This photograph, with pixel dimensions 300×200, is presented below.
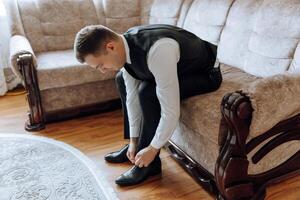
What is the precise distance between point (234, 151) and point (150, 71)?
50 cm

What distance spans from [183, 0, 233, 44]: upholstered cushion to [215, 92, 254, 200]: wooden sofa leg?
103 cm

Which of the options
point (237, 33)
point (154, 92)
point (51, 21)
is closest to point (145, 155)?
point (154, 92)

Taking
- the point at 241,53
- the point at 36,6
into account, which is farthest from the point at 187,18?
the point at 36,6

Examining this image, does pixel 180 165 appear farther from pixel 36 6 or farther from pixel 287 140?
pixel 36 6

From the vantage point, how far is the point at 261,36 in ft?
5.98

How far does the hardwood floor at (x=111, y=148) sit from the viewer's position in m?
1.62

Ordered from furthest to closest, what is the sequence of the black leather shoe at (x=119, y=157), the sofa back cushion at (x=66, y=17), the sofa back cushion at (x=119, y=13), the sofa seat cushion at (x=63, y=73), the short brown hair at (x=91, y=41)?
the sofa back cushion at (x=119, y=13) → the sofa back cushion at (x=66, y=17) → the sofa seat cushion at (x=63, y=73) → the black leather shoe at (x=119, y=157) → the short brown hair at (x=91, y=41)

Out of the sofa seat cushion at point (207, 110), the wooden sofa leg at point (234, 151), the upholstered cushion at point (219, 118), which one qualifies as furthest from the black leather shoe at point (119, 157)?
the wooden sofa leg at point (234, 151)

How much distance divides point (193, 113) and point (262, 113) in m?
0.39

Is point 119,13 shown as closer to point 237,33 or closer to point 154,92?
point 237,33

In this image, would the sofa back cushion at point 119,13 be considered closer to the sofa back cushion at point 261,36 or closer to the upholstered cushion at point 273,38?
the sofa back cushion at point 261,36

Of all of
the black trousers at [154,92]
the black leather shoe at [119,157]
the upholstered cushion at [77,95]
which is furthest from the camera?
the upholstered cushion at [77,95]

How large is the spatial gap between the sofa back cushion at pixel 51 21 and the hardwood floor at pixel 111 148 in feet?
1.95

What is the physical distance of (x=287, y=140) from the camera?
1.42 metres
